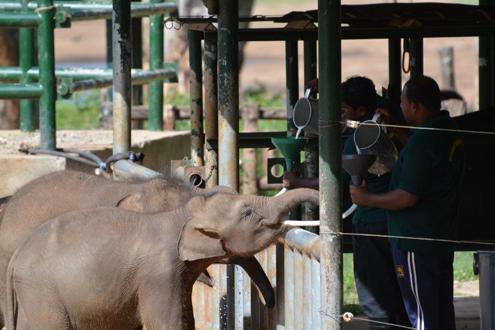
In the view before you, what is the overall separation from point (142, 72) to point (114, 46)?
3.10m

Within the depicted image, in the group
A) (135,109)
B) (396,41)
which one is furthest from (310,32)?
(135,109)

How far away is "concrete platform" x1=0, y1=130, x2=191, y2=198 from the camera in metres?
8.58

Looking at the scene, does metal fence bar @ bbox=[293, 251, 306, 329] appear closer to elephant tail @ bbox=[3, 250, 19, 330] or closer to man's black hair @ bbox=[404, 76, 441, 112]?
man's black hair @ bbox=[404, 76, 441, 112]

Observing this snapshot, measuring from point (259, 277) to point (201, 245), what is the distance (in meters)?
0.52

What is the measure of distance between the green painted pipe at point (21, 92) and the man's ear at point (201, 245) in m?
4.10

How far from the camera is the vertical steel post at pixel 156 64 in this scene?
11594mm

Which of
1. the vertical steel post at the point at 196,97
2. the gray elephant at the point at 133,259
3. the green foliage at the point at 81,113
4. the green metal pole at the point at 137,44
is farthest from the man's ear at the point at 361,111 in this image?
the green foliage at the point at 81,113

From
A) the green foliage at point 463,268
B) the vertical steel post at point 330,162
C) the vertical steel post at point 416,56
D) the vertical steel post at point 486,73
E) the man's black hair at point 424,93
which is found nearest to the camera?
the vertical steel post at point 330,162

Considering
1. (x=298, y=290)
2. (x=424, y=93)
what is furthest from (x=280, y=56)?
(x=298, y=290)

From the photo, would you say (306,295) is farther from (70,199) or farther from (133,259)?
(70,199)

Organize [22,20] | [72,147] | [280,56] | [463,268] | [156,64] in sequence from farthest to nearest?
[280,56], [156,64], [463,268], [72,147], [22,20]

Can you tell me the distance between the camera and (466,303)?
9.19 meters

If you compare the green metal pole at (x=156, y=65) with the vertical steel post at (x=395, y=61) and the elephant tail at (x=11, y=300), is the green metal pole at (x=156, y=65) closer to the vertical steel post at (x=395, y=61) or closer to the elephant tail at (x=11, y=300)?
the vertical steel post at (x=395, y=61)

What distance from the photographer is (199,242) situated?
5211mm
